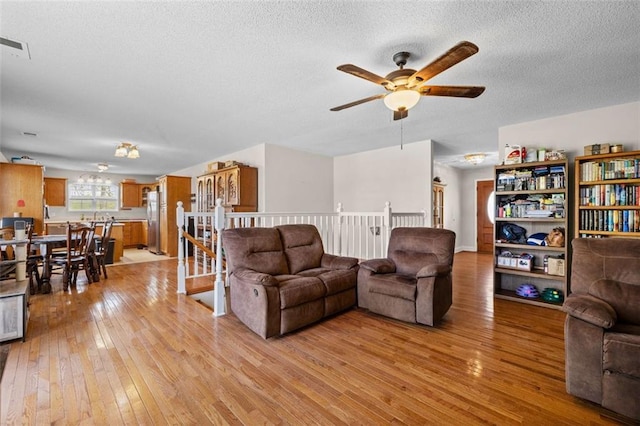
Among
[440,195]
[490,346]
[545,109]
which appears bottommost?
[490,346]

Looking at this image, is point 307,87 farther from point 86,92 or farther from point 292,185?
point 292,185

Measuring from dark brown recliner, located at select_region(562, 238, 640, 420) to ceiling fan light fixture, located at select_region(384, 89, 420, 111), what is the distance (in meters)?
1.83

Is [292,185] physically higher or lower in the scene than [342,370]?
higher

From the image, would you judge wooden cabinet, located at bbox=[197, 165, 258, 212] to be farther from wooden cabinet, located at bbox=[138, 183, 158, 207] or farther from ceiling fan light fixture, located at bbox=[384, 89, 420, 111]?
wooden cabinet, located at bbox=[138, 183, 158, 207]

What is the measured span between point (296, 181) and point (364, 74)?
14.0ft

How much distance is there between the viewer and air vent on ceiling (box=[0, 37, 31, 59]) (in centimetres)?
221

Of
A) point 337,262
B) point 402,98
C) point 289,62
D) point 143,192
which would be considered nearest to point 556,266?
point 337,262

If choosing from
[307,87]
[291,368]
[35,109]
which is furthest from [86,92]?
[291,368]

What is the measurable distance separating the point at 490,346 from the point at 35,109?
5.84 metres

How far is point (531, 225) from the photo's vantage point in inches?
167

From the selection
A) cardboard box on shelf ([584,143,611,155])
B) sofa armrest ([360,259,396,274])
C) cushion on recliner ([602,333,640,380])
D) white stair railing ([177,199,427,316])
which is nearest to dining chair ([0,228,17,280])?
white stair railing ([177,199,427,316])

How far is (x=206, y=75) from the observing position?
9.29 feet

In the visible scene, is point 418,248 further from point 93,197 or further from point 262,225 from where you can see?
point 93,197

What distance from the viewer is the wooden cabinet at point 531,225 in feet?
12.2
